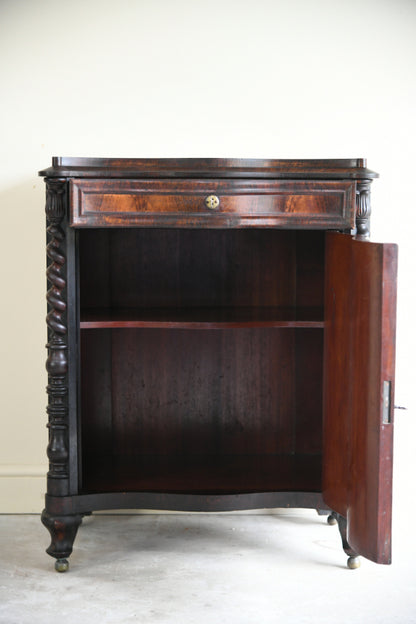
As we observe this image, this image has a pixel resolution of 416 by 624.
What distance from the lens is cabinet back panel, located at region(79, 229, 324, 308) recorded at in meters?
2.70

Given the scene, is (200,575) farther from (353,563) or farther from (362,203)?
(362,203)

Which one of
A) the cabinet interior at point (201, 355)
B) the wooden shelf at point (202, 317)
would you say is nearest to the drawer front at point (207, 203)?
the wooden shelf at point (202, 317)

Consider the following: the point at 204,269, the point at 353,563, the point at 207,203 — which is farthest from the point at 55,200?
the point at 353,563

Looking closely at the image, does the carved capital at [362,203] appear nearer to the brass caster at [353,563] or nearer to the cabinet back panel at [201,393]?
the cabinet back panel at [201,393]

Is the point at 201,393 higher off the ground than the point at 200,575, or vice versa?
the point at 201,393

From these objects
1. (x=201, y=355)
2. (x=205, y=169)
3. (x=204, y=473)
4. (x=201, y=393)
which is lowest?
(x=204, y=473)

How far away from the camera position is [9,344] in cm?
284

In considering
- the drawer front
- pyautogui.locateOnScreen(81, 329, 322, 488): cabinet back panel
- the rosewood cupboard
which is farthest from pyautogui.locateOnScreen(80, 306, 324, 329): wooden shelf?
the drawer front

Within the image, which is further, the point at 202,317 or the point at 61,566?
the point at 202,317

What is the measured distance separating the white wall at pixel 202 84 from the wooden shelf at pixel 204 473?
937 millimetres

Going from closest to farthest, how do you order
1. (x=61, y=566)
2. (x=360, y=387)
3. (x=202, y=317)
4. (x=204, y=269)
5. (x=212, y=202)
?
(x=360, y=387)
(x=212, y=202)
(x=61, y=566)
(x=202, y=317)
(x=204, y=269)

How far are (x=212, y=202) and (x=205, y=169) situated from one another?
0.10m

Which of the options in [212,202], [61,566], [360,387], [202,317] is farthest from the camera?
[202,317]

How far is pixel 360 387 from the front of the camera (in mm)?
1923
